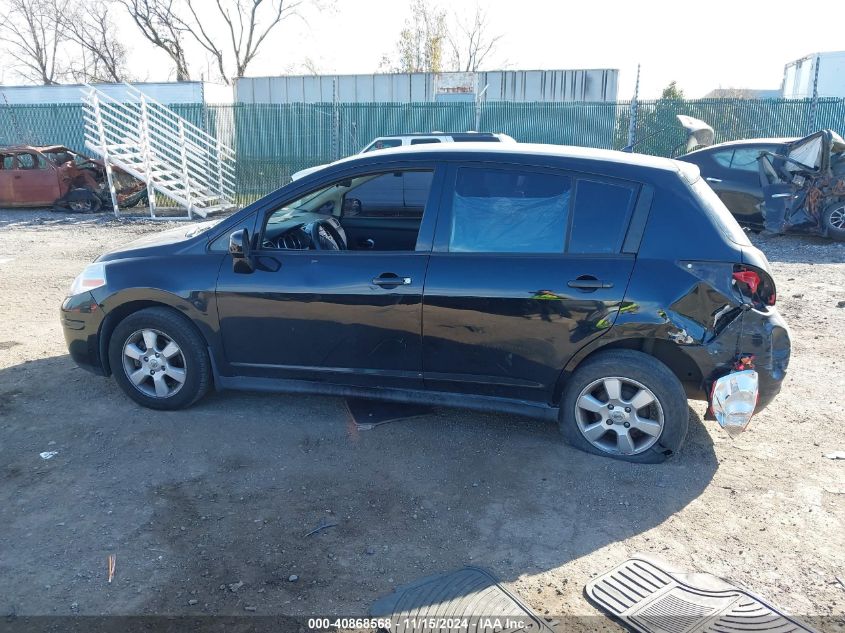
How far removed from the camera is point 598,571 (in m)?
3.19

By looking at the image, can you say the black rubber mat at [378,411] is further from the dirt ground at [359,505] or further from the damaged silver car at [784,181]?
the damaged silver car at [784,181]

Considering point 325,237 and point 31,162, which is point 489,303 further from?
point 31,162

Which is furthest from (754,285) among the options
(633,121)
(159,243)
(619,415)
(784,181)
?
(633,121)

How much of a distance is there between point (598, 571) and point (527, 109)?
16263 mm

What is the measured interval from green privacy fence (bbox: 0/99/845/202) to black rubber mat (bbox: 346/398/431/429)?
13995 millimetres

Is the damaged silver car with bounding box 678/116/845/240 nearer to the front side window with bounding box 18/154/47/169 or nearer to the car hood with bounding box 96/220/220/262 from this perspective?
the car hood with bounding box 96/220/220/262

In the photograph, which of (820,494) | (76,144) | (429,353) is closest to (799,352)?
(820,494)

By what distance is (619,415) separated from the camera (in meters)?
4.07

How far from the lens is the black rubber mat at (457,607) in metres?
2.82

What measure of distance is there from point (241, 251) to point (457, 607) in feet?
8.36

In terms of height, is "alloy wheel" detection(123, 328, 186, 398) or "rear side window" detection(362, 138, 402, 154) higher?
"rear side window" detection(362, 138, 402, 154)

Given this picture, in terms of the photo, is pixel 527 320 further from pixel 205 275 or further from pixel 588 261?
pixel 205 275

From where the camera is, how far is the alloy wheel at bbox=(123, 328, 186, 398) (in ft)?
15.3

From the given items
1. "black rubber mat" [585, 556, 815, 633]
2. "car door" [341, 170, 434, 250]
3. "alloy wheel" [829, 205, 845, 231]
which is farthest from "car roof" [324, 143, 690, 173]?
"alloy wheel" [829, 205, 845, 231]
